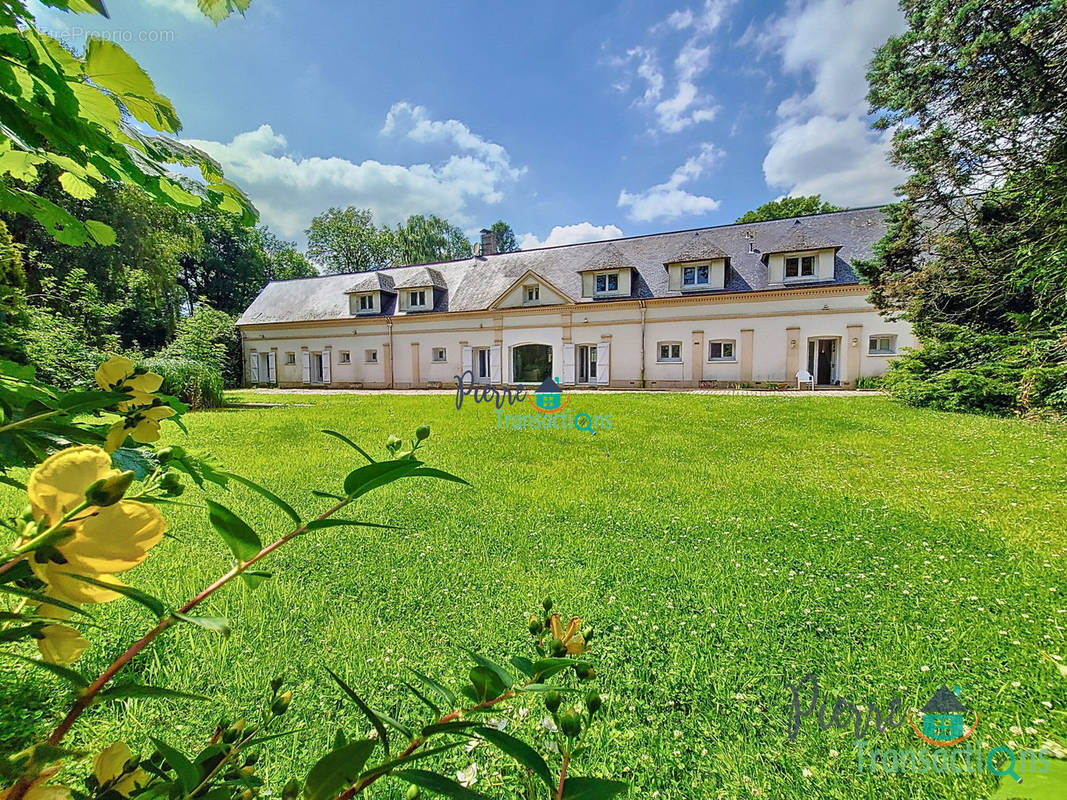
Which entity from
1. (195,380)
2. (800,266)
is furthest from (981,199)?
(195,380)

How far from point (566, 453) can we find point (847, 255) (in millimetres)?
15655

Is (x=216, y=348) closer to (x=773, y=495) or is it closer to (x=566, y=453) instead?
(x=566, y=453)

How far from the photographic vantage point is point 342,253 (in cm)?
3622

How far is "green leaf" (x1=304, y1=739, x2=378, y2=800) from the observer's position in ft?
1.36

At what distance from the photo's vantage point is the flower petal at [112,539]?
1.00ft

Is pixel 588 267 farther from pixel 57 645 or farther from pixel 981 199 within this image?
pixel 57 645

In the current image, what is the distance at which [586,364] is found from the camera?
19.0 metres

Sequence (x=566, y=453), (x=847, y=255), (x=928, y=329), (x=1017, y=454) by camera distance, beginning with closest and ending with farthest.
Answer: (x=1017, y=454)
(x=566, y=453)
(x=928, y=329)
(x=847, y=255)

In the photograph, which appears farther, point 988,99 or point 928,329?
point 928,329

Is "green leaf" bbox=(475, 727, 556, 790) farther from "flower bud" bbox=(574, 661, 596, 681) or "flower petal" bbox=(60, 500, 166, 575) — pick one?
"flower petal" bbox=(60, 500, 166, 575)

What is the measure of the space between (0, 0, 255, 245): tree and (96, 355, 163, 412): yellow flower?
36cm

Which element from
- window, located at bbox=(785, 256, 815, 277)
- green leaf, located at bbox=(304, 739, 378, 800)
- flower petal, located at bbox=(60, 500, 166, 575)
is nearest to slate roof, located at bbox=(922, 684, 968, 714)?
green leaf, located at bbox=(304, 739, 378, 800)

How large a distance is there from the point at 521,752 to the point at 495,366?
19682 mm

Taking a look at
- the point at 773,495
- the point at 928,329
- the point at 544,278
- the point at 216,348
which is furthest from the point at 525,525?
the point at 544,278
